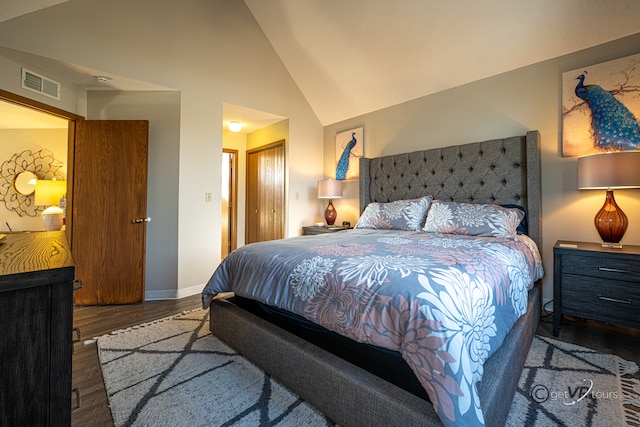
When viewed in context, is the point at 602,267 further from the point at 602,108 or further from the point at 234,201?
the point at 234,201

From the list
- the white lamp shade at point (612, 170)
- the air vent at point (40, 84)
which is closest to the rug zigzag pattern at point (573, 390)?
the white lamp shade at point (612, 170)

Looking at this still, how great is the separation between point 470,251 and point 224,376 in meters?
1.56

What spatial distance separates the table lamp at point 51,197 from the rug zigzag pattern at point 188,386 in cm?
271

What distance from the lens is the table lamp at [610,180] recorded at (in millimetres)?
1895

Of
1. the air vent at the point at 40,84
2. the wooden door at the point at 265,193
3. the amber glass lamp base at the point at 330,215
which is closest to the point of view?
the air vent at the point at 40,84

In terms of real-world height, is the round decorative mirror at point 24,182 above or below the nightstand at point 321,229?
above

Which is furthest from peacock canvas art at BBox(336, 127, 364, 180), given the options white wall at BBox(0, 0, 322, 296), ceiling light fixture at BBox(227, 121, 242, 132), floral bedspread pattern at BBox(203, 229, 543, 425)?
floral bedspread pattern at BBox(203, 229, 543, 425)

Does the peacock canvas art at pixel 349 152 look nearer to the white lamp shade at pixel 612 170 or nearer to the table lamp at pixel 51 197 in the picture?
the white lamp shade at pixel 612 170

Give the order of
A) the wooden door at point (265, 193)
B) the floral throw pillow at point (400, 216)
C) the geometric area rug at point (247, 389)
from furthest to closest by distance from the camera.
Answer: the wooden door at point (265, 193) < the floral throw pillow at point (400, 216) < the geometric area rug at point (247, 389)

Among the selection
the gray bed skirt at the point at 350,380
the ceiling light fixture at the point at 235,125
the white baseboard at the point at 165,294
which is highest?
the ceiling light fixture at the point at 235,125

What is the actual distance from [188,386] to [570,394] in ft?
6.61

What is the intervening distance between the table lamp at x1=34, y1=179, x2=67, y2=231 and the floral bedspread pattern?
11.8 ft

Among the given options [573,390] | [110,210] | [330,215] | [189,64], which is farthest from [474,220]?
[110,210]

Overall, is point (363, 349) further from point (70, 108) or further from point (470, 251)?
point (70, 108)
